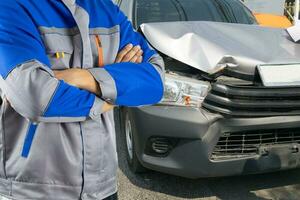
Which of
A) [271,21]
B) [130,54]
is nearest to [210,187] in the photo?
[271,21]

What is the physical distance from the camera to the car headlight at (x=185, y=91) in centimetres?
331

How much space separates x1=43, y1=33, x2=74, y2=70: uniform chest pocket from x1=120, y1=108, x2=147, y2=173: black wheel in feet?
6.63

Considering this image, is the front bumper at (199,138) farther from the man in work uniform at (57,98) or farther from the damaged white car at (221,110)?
the man in work uniform at (57,98)

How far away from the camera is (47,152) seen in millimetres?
1625

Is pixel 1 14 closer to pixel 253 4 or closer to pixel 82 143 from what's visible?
pixel 82 143

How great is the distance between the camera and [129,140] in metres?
4.09

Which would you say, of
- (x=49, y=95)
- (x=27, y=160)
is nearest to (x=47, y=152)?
(x=27, y=160)

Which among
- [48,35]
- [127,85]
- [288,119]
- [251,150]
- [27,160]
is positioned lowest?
[251,150]

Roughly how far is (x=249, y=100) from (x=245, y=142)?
0.36 metres

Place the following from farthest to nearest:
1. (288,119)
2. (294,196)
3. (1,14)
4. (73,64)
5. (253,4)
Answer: (253,4), (294,196), (288,119), (73,64), (1,14)

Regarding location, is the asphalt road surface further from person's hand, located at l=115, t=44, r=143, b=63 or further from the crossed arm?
the crossed arm

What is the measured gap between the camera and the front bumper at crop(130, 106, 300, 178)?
3275 millimetres

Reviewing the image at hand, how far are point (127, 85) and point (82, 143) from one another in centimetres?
28

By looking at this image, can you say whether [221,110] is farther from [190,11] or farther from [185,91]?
[190,11]
